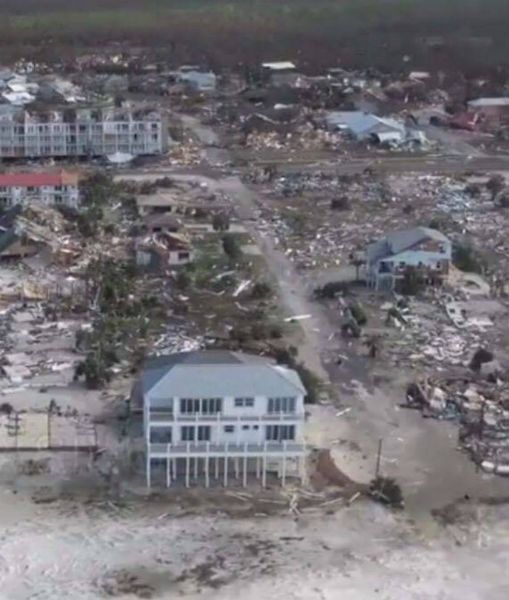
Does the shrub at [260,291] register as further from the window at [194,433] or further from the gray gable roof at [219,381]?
the window at [194,433]

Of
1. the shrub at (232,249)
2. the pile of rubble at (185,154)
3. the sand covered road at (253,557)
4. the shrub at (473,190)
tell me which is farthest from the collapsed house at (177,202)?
the sand covered road at (253,557)

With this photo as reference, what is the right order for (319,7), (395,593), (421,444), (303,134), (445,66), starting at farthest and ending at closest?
1. (319,7)
2. (445,66)
3. (303,134)
4. (421,444)
5. (395,593)

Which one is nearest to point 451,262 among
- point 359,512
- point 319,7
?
point 359,512

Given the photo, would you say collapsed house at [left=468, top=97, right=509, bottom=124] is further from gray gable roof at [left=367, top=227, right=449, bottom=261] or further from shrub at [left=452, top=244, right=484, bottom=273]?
gray gable roof at [left=367, top=227, right=449, bottom=261]

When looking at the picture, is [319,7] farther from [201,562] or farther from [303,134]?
[201,562]

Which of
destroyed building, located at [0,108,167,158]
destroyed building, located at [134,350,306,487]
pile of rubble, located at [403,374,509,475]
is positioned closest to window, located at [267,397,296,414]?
destroyed building, located at [134,350,306,487]

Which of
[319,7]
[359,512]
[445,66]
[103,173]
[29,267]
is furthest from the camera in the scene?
[319,7]
